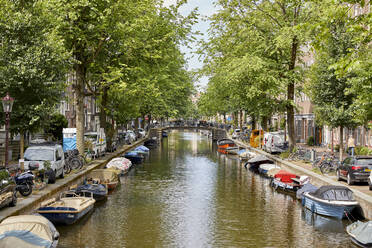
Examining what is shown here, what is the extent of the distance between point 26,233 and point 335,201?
13.5m

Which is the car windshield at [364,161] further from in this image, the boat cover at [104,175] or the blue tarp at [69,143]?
the blue tarp at [69,143]

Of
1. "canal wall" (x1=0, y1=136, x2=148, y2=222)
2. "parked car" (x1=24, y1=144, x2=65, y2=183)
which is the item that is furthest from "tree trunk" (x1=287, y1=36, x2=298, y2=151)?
"parked car" (x1=24, y1=144, x2=65, y2=183)

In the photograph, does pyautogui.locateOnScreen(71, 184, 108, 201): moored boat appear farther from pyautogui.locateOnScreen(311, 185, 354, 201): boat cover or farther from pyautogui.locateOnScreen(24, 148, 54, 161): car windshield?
pyautogui.locateOnScreen(311, 185, 354, 201): boat cover

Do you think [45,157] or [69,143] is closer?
[45,157]

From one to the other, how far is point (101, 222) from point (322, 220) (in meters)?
9.89

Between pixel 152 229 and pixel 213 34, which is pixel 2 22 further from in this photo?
pixel 213 34

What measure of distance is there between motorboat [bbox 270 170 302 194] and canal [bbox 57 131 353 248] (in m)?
0.67

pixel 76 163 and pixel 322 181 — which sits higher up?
pixel 76 163

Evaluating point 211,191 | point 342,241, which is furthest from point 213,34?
point 342,241

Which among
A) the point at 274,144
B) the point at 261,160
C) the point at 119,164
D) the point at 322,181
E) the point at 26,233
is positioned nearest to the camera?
the point at 26,233

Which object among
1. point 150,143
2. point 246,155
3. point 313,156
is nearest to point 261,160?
point 313,156

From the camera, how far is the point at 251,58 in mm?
40312

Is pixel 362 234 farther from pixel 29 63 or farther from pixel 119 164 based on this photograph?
pixel 119 164

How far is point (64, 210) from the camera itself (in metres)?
20.1
